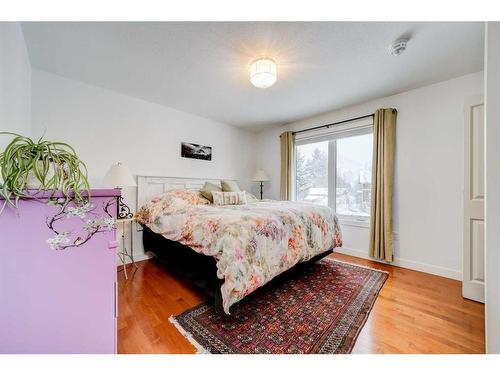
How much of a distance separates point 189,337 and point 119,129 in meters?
2.59

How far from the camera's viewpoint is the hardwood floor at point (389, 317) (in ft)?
4.21

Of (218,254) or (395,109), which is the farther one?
(395,109)

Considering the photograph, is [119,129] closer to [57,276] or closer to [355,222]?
[57,276]

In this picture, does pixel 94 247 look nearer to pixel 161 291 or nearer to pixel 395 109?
pixel 161 291

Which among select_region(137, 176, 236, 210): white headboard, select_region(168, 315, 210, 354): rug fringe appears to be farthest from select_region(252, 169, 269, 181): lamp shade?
select_region(168, 315, 210, 354): rug fringe

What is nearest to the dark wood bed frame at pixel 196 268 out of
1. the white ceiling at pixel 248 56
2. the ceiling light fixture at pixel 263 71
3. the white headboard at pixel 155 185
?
the white headboard at pixel 155 185

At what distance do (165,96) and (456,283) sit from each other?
164 inches

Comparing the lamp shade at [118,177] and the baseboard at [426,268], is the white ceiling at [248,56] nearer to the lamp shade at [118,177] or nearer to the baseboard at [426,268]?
the lamp shade at [118,177]

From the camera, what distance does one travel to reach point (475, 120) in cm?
188

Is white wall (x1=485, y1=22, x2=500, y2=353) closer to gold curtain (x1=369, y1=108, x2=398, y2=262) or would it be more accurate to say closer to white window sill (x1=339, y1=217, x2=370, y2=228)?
gold curtain (x1=369, y1=108, x2=398, y2=262)

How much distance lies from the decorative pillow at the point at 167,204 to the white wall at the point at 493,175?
2348 millimetres

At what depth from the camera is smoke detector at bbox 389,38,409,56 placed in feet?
5.39
